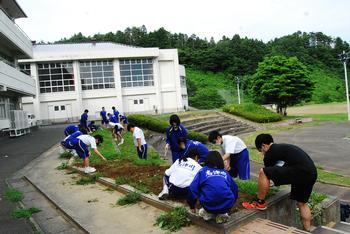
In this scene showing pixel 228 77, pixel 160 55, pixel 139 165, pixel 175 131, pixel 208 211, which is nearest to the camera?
pixel 208 211

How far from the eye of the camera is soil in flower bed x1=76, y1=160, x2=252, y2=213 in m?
7.46

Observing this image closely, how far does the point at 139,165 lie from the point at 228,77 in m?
73.8

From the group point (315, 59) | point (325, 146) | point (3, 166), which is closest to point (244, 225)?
point (3, 166)

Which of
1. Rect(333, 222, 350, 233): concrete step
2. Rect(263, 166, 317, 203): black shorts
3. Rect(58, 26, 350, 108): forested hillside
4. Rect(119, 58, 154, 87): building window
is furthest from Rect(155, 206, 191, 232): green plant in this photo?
Rect(58, 26, 350, 108): forested hillside

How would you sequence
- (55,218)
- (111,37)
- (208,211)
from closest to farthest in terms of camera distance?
(208,211)
(55,218)
(111,37)

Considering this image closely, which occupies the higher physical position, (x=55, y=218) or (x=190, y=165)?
(x=190, y=165)

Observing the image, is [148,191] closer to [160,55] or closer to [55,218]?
[55,218]

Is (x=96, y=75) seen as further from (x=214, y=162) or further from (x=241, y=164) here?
(x=214, y=162)

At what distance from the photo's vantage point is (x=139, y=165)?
9.99 meters

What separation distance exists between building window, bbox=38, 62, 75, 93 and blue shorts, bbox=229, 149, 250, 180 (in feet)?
128

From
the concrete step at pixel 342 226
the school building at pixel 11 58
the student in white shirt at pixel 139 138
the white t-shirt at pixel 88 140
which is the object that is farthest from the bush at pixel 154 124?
the concrete step at pixel 342 226

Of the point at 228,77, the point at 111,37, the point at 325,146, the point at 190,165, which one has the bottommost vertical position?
the point at 325,146

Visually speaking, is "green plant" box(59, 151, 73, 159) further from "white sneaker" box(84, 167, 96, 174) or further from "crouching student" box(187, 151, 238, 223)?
"crouching student" box(187, 151, 238, 223)

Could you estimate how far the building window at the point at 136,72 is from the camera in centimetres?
4490
